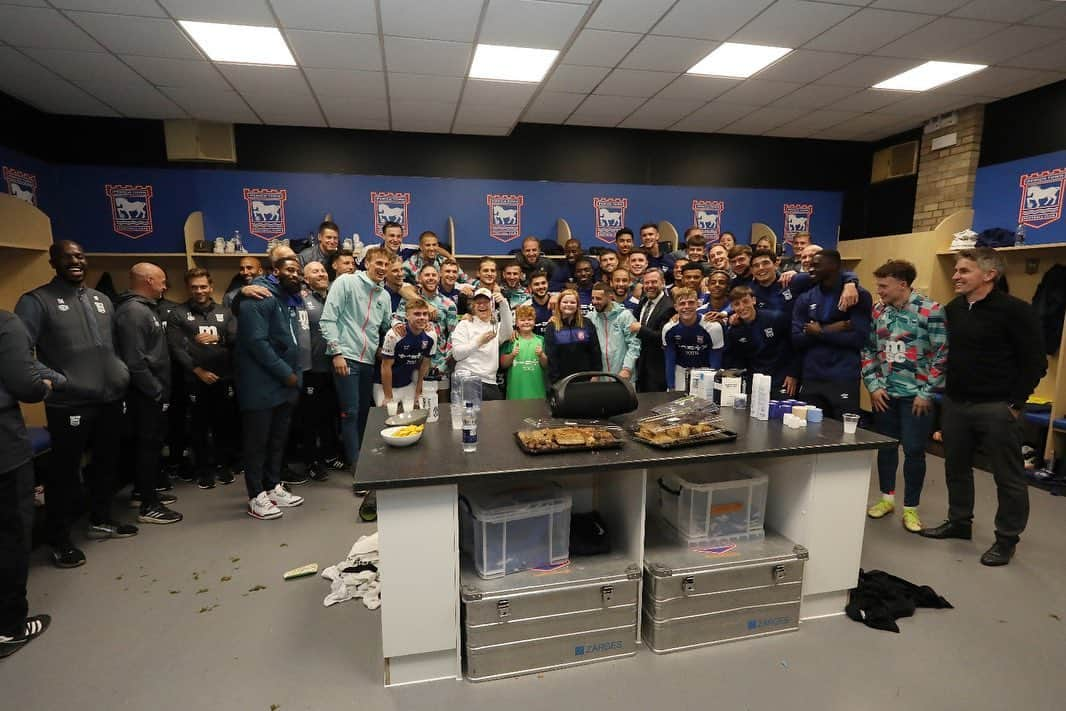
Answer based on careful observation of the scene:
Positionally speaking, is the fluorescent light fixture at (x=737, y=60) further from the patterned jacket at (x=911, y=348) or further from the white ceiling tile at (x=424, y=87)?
the patterned jacket at (x=911, y=348)

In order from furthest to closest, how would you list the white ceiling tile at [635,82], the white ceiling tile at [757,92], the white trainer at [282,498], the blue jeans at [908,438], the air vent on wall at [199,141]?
1. the air vent on wall at [199,141]
2. the white ceiling tile at [757,92]
3. the white ceiling tile at [635,82]
4. the white trainer at [282,498]
5. the blue jeans at [908,438]

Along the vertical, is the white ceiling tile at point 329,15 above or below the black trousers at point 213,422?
above

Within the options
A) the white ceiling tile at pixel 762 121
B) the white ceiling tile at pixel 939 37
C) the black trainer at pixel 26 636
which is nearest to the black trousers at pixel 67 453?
the black trainer at pixel 26 636

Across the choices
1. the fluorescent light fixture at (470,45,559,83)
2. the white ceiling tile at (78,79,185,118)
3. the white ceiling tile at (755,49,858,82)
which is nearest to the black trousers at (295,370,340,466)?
the fluorescent light fixture at (470,45,559,83)

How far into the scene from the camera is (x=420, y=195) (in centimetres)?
613

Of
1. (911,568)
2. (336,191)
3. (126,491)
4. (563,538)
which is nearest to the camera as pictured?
(563,538)

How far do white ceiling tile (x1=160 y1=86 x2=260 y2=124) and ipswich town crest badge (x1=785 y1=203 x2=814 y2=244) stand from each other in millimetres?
6270

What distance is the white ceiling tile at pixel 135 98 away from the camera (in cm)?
468

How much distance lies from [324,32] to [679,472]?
3721 millimetres

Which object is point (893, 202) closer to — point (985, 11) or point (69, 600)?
point (985, 11)

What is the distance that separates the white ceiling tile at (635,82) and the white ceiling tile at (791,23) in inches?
32.5

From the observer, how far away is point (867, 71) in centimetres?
457

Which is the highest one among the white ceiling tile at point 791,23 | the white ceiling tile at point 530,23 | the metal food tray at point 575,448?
the white ceiling tile at point 791,23

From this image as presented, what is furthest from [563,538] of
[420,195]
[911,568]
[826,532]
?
[420,195]
